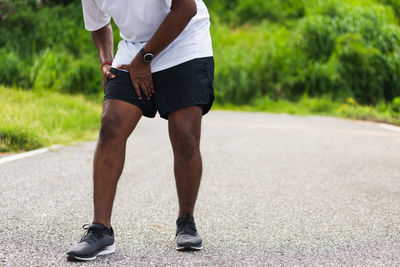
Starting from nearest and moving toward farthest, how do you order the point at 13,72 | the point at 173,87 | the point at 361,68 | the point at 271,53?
the point at 173,87 < the point at 13,72 < the point at 361,68 < the point at 271,53

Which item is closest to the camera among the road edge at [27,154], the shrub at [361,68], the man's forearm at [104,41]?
the man's forearm at [104,41]

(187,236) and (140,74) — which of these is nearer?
(140,74)

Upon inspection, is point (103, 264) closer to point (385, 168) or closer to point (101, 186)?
point (101, 186)

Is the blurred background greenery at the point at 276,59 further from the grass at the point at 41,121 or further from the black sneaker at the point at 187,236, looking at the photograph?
the black sneaker at the point at 187,236

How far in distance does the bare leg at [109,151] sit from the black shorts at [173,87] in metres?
0.07

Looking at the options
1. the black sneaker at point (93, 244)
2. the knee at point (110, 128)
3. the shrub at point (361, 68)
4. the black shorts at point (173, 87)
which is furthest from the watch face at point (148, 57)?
the shrub at point (361, 68)

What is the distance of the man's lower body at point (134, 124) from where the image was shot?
112 inches

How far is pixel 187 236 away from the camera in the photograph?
3121mm

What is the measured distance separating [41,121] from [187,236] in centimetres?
676

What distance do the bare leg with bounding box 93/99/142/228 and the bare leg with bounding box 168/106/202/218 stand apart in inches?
9.8

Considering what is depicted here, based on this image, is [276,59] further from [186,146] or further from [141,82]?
[141,82]

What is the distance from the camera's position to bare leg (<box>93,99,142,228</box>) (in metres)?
2.85

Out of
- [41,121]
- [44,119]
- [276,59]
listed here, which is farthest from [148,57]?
[276,59]

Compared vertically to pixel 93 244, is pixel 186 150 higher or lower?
higher
